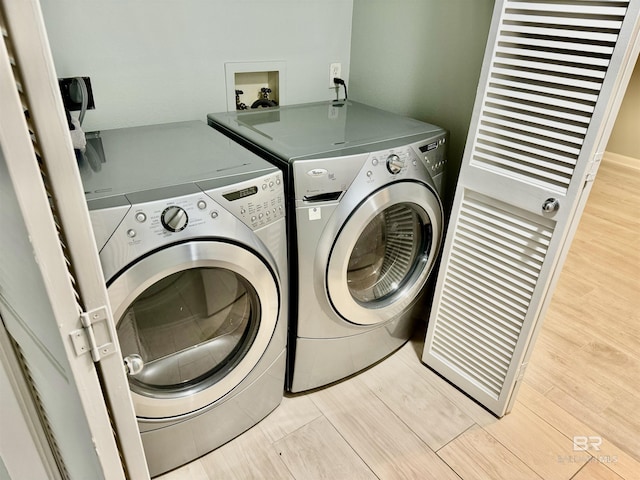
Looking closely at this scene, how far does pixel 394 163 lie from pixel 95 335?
0.98 metres

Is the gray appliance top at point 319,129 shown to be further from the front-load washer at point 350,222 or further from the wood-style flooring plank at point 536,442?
the wood-style flooring plank at point 536,442

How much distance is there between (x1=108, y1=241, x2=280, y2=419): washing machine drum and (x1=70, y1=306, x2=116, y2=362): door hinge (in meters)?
0.32

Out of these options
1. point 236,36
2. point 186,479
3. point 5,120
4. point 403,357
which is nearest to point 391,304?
point 403,357

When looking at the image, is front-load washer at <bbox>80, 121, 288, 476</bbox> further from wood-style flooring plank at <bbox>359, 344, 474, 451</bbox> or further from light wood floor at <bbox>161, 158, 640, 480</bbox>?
wood-style flooring plank at <bbox>359, 344, 474, 451</bbox>

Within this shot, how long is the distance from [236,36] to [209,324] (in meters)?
1.06

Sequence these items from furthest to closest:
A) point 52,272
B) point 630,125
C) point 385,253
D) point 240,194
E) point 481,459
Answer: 1. point 630,125
2. point 385,253
3. point 481,459
4. point 240,194
5. point 52,272

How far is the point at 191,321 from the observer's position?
1.18 m

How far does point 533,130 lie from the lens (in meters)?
1.20

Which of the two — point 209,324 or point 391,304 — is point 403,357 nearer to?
point 391,304

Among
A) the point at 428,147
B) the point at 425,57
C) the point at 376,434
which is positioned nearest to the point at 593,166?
the point at 428,147

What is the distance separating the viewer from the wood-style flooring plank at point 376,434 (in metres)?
1.37

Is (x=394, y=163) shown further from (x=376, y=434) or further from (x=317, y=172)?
(x=376, y=434)

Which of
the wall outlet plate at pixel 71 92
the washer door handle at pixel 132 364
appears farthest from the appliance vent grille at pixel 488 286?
the wall outlet plate at pixel 71 92

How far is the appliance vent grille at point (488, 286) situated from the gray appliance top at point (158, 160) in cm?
71
